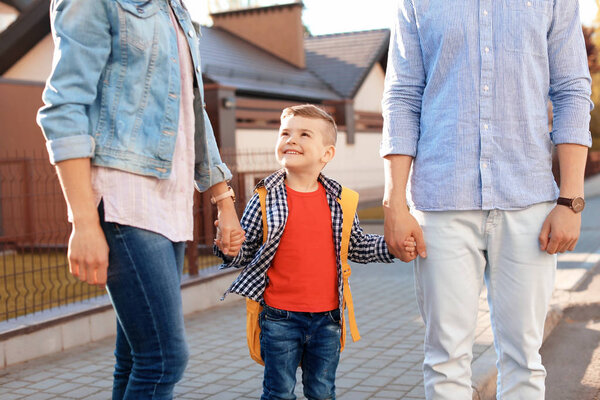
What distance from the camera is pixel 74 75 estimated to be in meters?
2.07

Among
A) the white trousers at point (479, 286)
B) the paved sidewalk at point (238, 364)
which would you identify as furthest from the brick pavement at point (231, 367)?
the white trousers at point (479, 286)

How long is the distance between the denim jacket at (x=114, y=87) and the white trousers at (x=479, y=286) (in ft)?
3.18

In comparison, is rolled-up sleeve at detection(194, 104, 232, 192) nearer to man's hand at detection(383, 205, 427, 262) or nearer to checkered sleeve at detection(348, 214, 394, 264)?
man's hand at detection(383, 205, 427, 262)

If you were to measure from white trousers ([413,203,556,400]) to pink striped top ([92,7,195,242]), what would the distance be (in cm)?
82

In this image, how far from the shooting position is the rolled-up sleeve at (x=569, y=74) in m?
2.58

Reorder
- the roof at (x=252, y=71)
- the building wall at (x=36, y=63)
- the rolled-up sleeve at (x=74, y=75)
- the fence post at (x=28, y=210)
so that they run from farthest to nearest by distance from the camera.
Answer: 1. the roof at (x=252, y=71)
2. the building wall at (x=36, y=63)
3. the fence post at (x=28, y=210)
4. the rolled-up sleeve at (x=74, y=75)

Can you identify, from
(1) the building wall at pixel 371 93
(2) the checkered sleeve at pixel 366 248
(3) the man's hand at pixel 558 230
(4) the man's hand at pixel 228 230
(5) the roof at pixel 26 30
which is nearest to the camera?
(3) the man's hand at pixel 558 230

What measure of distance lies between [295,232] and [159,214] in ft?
3.22

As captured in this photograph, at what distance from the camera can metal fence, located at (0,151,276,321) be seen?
20.2 ft

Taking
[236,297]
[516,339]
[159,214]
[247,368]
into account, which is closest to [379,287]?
[236,297]

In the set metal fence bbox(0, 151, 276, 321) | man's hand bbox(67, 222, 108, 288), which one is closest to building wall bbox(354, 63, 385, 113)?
metal fence bbox(0, 151, 276, 321)

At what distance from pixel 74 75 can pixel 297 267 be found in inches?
52.5

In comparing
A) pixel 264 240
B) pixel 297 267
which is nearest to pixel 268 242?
pixel 264 240

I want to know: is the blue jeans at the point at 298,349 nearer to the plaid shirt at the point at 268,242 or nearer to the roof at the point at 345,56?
the plaid shirt at the point at 268,242
